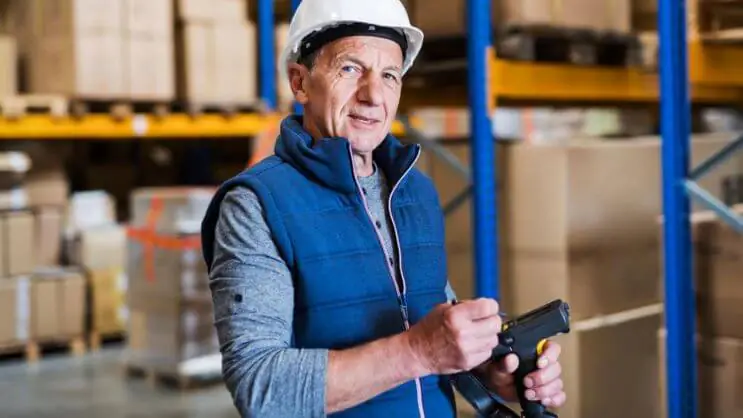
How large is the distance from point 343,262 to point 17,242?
645 cm

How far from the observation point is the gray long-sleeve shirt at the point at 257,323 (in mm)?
1741

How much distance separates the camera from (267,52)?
312 inches

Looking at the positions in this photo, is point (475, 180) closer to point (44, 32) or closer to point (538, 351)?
point (538, 351)

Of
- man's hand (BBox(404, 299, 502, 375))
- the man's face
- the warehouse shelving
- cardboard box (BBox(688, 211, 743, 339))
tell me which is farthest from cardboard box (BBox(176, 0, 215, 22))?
man's hand (BBox(404, 299, 502, 375))

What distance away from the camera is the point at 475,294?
4539 mm

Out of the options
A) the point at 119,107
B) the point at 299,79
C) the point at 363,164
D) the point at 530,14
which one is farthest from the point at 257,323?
the point at 119,107

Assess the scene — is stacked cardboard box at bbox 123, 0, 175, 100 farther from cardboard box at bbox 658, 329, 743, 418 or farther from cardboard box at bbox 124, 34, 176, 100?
cardboard box at bbox 658, 329, 743, 418

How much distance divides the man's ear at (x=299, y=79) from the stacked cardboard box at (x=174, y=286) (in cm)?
477

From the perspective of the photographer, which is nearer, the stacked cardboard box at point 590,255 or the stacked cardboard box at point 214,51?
the stacked cardboard box at point 590,255

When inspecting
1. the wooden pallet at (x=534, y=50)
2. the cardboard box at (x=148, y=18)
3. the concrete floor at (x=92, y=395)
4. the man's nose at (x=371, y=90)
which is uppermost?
the cardboard box at (x=148, y=18)

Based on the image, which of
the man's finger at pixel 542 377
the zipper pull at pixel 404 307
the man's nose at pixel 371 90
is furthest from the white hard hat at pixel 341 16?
the man's finger at pixel 542 377

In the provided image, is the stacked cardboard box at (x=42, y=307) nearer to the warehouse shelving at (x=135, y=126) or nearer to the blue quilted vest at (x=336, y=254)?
the warehouse shelving at (x=135, y=126)

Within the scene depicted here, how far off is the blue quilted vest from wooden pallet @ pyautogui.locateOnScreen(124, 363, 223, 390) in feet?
16.0

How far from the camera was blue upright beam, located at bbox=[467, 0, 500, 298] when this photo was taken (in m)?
4.38
